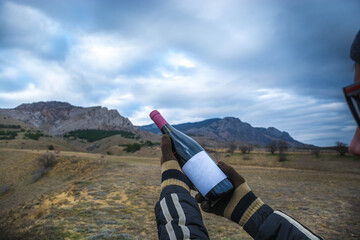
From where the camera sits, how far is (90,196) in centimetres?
588

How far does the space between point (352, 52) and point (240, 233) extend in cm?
381

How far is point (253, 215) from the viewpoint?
80.0 inches

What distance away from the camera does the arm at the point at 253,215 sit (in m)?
1.76

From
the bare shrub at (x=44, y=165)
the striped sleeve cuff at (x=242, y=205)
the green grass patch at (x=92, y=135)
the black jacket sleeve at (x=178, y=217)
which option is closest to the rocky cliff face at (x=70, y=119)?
the green grass patch at (x=92, y=135)

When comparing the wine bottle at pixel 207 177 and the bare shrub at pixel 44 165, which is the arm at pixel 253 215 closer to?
the wine bottle at pixel 207 177

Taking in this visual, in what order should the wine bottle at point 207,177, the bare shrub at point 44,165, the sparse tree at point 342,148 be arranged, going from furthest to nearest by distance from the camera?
the sparse tree at point 342,148, the bare shrub at point 44,165, the wine bottle at point 207,177

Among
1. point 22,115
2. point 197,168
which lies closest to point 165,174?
point 197,168

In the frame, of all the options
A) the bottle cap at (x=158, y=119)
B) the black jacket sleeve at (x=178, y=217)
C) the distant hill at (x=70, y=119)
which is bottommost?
the black jacket sleeve at (x=178, y=217)

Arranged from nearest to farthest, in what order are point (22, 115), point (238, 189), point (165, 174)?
point (165, 174) → point (238, 189) → point (22, 115)

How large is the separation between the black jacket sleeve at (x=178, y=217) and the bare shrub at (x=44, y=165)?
53.4ft

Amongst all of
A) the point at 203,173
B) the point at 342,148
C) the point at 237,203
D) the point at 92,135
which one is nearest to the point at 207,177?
the point at 203,173

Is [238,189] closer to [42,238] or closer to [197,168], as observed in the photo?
[197,168]

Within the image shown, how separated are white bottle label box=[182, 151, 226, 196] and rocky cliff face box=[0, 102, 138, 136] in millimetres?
148608

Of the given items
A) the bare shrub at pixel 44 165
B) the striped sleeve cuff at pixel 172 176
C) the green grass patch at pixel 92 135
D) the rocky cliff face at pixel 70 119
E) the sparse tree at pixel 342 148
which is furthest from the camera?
the rocky cliff face at pixel 70 119
